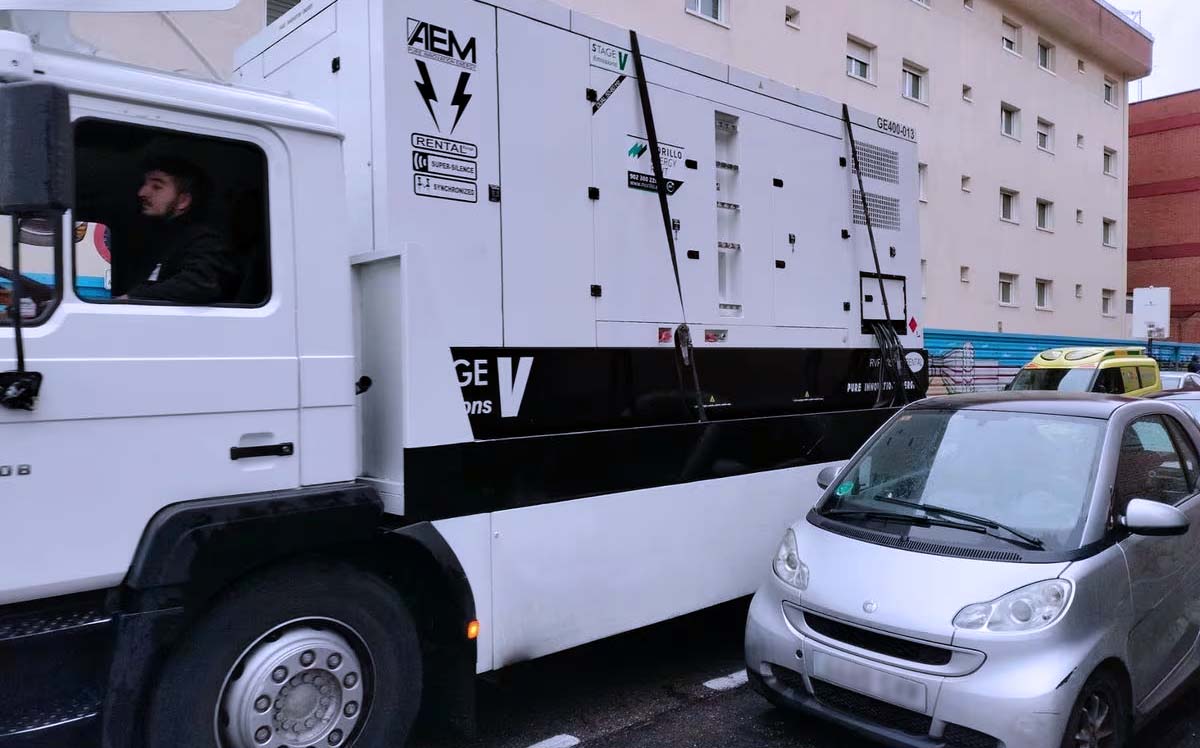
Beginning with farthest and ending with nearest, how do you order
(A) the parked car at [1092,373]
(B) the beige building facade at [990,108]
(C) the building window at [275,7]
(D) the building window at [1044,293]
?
1. (D) the building window at [1044,293]
2. (B) the beige building facade at [990,108]
3. (A) the parked car at [1092,373]
4. (C) the building window at [275,7]

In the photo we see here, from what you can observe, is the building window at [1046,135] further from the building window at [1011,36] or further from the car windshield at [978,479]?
the car windshield at [978,479]

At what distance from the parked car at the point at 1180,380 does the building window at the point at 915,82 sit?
9475mm

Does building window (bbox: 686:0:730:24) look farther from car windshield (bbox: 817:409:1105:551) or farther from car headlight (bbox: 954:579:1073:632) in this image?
car headlight (bbox: 954:579:1073:632)

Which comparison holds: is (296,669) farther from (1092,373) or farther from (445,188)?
(1092,373)

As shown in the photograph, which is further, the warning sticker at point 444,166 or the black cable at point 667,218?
the black cable at point 667,218

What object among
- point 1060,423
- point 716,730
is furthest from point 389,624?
point 1060,423

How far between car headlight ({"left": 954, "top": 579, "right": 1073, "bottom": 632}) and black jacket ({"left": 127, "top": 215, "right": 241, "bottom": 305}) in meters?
3.13

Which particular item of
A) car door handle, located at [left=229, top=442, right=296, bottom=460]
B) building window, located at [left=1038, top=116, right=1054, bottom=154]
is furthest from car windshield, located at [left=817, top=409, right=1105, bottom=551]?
building window, located at [left=1038, top=116, right=1054, bottom=154]

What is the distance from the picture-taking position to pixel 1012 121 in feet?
88.7

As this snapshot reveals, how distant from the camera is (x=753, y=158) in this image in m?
5.28

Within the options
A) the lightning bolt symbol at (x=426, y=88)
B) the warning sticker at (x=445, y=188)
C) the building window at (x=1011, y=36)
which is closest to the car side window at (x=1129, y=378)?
the building window at (x=1011, y=36)

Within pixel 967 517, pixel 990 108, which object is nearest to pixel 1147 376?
pixel 990 108

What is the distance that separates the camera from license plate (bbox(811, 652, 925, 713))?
3426mm

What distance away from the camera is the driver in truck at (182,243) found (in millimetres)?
3053
